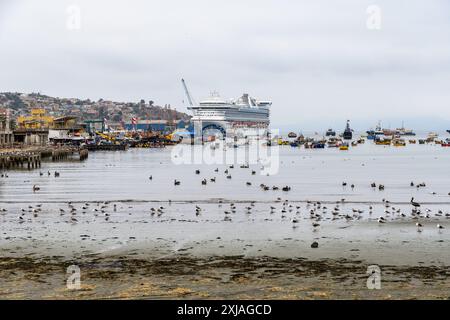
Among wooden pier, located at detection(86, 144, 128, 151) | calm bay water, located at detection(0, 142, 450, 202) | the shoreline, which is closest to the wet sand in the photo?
the shoreline

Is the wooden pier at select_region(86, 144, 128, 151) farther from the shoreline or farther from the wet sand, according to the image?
the shoreline

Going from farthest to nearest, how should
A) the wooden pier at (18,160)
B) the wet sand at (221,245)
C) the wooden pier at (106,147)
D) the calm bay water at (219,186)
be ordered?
the wooden pier at (106,147) < the wooden pier at (18,160) < the calm bay water at (219,186) < the wet sand at (221,245)

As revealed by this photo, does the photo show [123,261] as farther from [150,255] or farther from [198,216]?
[198,216]

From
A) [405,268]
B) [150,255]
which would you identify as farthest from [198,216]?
[405,268]

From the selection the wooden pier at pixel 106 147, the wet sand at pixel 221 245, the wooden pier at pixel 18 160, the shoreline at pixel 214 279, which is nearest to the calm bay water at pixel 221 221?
the wet sand at pixel 221 245

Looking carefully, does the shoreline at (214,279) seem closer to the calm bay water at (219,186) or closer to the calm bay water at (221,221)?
the calm bay water at (221,221)

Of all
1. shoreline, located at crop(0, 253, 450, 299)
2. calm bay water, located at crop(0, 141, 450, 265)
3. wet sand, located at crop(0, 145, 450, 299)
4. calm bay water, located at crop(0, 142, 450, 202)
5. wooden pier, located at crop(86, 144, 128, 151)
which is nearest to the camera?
shoreline, located at crop(0, 253, 450, 299)

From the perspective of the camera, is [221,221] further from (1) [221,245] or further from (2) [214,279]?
(2) [214,279]

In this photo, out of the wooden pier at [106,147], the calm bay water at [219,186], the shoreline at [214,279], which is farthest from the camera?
the wooden pier at [106,147]

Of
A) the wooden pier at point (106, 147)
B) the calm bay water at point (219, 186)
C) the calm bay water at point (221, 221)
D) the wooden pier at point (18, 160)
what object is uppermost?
the wooden pier at point (106, 147)

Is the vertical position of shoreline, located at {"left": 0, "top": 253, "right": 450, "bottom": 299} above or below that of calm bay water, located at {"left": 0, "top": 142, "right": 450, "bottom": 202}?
below

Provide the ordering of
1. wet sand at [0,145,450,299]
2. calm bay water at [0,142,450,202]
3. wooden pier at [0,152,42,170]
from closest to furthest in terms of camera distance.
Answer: wet sand at [0,145,450,299] < calm bay water at [0,142,450,202] < wooden pier at [0,152,42,170]

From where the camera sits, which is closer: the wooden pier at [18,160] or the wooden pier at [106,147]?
the wooden pier at [18,160]

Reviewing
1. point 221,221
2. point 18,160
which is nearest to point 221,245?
point 221,221
